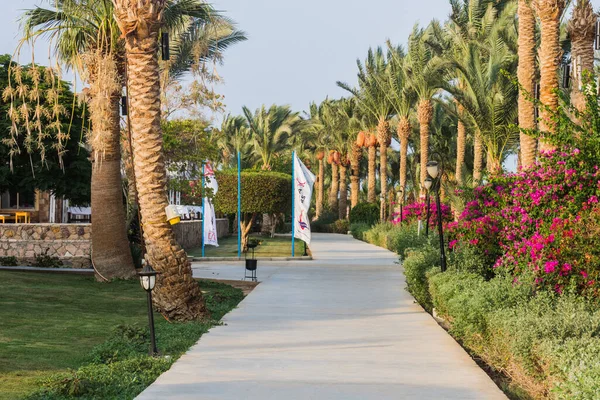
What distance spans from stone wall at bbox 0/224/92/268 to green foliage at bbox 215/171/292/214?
1268 cm

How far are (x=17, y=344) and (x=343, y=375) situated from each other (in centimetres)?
447

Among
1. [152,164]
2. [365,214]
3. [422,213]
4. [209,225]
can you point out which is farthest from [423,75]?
[152,164]

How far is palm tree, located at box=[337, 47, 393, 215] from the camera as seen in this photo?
5459 cm

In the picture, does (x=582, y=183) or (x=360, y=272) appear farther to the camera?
(x=360, y=272)

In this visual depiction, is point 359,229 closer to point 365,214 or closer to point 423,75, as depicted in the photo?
point 365,214

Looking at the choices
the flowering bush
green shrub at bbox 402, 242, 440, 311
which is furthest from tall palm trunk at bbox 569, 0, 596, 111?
the flowering bush

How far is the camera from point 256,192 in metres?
38.8

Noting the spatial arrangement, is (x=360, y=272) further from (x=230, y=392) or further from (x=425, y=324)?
(x=230, y=392)

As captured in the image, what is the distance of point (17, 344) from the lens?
11406 mm

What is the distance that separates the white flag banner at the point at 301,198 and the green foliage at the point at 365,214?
30029 millimetres

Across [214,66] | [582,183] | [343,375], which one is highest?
[214,66]

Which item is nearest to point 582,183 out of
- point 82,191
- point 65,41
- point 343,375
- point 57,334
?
point 343,375

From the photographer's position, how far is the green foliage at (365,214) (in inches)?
2547

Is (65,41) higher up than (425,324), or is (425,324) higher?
(65,41)
